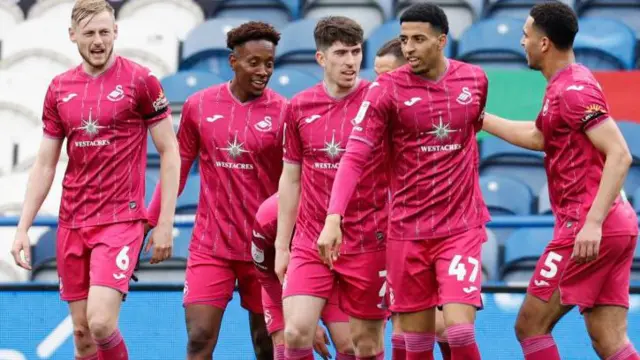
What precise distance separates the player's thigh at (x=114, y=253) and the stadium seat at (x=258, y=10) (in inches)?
202

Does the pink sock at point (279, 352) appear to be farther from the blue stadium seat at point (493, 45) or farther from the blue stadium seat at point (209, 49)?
the blue stadium seat at point (209, 49)

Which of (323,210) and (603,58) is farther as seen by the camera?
(603,58)

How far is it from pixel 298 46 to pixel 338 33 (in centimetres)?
439

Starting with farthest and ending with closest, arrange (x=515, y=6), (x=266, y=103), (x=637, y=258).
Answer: (x=515, y=6), (x=637, y=258), (x=266, y=103)

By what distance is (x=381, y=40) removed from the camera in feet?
36.0

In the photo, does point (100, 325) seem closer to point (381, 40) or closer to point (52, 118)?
point (52, 118)

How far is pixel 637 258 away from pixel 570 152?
2232 mm

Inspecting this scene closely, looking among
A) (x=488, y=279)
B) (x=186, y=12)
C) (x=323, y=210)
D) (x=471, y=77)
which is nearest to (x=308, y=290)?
(x=323, y=210)

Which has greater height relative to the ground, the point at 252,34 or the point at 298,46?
the point at 252,34

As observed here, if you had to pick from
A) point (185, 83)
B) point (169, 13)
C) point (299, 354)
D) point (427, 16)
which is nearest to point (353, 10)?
point (169, 13)

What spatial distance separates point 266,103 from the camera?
7.34 m

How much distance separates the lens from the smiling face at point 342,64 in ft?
22.3

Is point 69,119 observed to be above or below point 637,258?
above

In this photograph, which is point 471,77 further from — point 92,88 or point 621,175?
point 92,88
